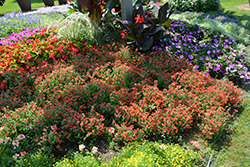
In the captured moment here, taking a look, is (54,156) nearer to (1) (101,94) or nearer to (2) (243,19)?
(1) (101,94)

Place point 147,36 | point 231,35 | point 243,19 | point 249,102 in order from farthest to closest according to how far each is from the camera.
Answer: point 243,19
point 231,35
point 147,36
point 249,102

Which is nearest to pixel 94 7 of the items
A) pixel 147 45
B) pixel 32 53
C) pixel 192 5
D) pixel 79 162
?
pixel 147 45

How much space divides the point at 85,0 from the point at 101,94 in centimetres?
265

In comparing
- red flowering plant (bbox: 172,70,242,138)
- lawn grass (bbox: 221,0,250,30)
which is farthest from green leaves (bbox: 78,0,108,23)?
lawn grass (bbox: 221,0,250,30)

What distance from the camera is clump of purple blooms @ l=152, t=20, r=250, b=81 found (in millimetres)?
4309

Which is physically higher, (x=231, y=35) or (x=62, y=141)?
(x=231, y=35)

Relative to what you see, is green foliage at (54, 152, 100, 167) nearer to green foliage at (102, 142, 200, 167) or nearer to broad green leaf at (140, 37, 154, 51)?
green foliage at (102, 142, 200, 167)

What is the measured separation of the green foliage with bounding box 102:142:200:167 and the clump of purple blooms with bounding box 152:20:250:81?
226 centimetres

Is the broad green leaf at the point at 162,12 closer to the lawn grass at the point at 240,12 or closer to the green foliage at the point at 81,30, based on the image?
the green foliage at the point at 81,30

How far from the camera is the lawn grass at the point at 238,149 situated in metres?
2.68

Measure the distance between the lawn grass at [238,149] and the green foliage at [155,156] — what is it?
1.33 ft

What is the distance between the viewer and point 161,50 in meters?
4.78

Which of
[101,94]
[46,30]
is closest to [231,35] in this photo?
[101,94]

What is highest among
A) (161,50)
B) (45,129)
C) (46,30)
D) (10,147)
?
(46,30)
